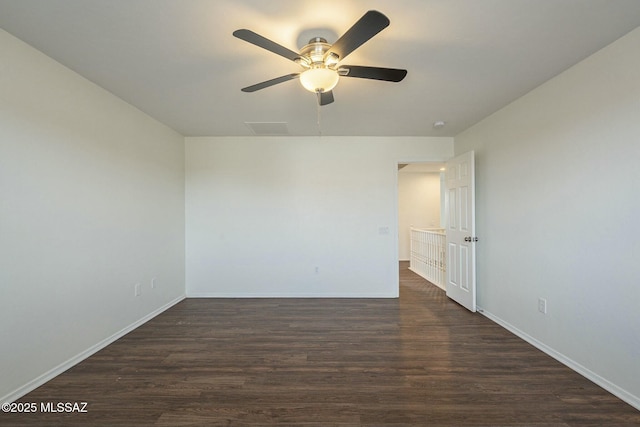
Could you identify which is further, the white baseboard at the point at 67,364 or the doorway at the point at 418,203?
the doorway at the point at 418,203

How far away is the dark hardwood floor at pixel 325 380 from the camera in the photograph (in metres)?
1.70

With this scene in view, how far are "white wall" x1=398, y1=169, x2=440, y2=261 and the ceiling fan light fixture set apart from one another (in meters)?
6.12

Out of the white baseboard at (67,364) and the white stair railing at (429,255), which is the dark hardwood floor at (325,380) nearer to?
the white baseboard at (67,364)

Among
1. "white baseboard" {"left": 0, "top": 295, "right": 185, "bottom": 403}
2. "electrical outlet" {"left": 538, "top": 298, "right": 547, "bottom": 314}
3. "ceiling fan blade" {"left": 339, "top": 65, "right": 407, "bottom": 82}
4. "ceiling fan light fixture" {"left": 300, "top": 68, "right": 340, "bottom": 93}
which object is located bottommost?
"white baseboard" {"left": 0, "top": 295, "right": 185, "bottom": 403}

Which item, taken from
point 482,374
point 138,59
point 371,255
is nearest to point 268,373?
point 482,374

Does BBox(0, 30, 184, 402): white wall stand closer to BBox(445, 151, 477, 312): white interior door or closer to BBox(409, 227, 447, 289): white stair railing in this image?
BBox(445, 151, 477, 312): white interior door

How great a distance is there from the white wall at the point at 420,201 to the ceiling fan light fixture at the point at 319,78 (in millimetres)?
6124

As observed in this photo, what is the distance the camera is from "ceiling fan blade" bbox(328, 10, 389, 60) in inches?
49.6

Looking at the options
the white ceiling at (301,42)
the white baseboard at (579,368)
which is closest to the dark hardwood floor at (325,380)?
the white baseboard at (579,368)

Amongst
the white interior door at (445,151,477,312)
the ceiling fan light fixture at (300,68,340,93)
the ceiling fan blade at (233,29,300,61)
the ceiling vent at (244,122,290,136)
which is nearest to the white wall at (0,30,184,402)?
the ceiling vent at (244,122,290,136)

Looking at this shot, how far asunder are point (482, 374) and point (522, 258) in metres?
1.32

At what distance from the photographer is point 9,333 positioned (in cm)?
180

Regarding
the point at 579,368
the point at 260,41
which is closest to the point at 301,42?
the point at 260,41

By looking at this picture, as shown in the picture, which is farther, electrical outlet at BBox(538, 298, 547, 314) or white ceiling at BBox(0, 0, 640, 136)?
electrical outlet at BBox(538, 298, 547, 314)
